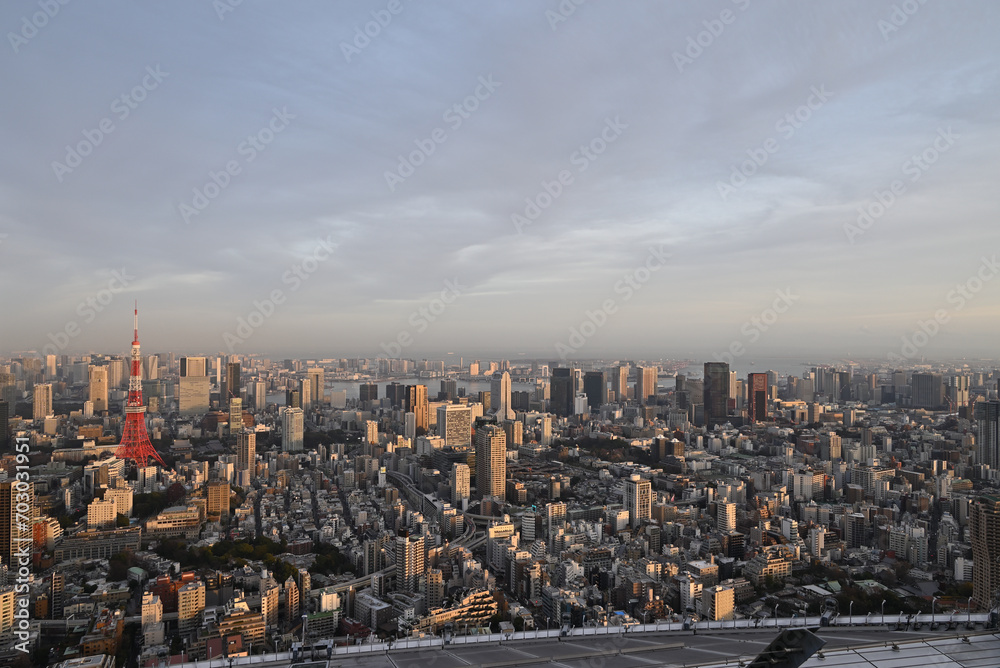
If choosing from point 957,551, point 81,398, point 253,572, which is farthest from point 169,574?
point 81,398

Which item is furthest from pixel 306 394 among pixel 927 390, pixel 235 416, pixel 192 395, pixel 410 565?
pixel 927 390

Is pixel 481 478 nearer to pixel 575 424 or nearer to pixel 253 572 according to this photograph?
pixel 253 572

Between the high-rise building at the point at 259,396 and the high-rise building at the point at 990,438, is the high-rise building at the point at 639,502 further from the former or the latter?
the high-rise building at the point at 259,396

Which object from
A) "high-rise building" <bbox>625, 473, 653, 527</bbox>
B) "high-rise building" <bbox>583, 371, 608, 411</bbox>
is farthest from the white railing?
"high-rise building" <bbox>583, 371, 608, 411</bbox>

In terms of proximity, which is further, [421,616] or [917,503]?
[917,503]

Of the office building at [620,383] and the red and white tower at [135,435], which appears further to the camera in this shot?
the office building at [620,383]

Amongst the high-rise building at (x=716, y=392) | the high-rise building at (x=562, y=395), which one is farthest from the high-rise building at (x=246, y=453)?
the high-rise building at (x=716, y=392)

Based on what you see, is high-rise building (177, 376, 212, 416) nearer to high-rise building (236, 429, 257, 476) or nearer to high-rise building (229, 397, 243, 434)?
high-rise building (229, 397, 243, 434)
